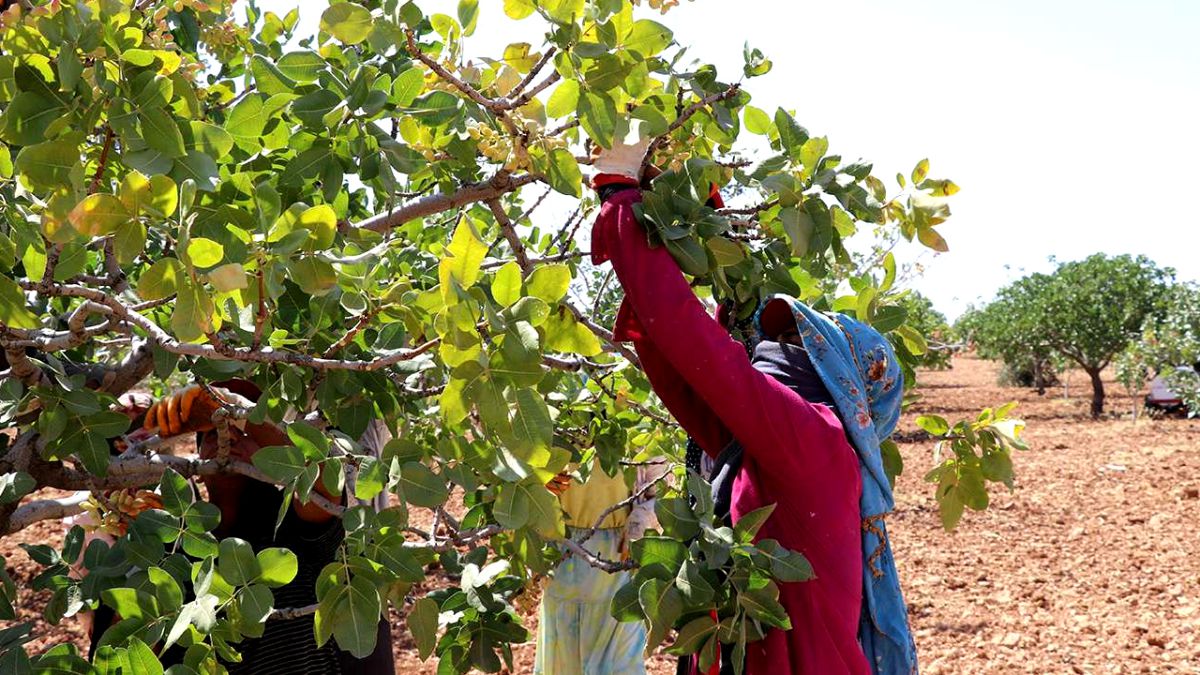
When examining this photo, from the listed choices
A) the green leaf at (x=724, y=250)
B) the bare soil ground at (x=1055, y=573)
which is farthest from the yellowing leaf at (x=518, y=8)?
the bare soil ground at (x=1055, y=573)

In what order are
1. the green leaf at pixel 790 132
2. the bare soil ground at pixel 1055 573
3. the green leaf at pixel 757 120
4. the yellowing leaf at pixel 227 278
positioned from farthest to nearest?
the bare soil ground at pixel 1055 573 < the green leaf at pixel 757 120 < the green leaf at pixel 790 132 < the yellowing leaf at pixel 227 278

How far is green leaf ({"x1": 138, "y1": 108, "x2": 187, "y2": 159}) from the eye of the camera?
Answer: 48.3 inches

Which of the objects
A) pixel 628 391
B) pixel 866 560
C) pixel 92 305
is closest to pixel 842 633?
pixel 866 560

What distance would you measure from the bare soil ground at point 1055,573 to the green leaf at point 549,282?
2.34 m

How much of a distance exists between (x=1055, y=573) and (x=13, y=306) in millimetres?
7293

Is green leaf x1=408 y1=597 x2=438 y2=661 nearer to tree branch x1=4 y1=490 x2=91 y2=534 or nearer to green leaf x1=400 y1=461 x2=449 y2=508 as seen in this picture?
green leaf x1=400 y1=461 x2=449 y2=508

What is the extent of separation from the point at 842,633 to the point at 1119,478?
33.0ft

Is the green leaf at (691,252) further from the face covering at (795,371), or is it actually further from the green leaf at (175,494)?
the green leaf at (175,494)

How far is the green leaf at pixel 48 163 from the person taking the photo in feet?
3.81

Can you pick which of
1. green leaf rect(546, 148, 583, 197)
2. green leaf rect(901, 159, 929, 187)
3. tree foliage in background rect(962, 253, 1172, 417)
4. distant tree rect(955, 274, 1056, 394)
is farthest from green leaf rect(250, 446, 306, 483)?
distant tree rect(955, 274, 1056, 394)

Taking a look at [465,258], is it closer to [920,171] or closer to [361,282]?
[361,282]

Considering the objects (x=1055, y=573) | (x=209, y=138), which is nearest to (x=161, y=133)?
(x=209, y=138)

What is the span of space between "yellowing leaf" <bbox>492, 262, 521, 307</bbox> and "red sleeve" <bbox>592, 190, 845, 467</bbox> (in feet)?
1.71

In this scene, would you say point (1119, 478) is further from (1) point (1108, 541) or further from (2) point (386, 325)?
(2) point (386, 325)
